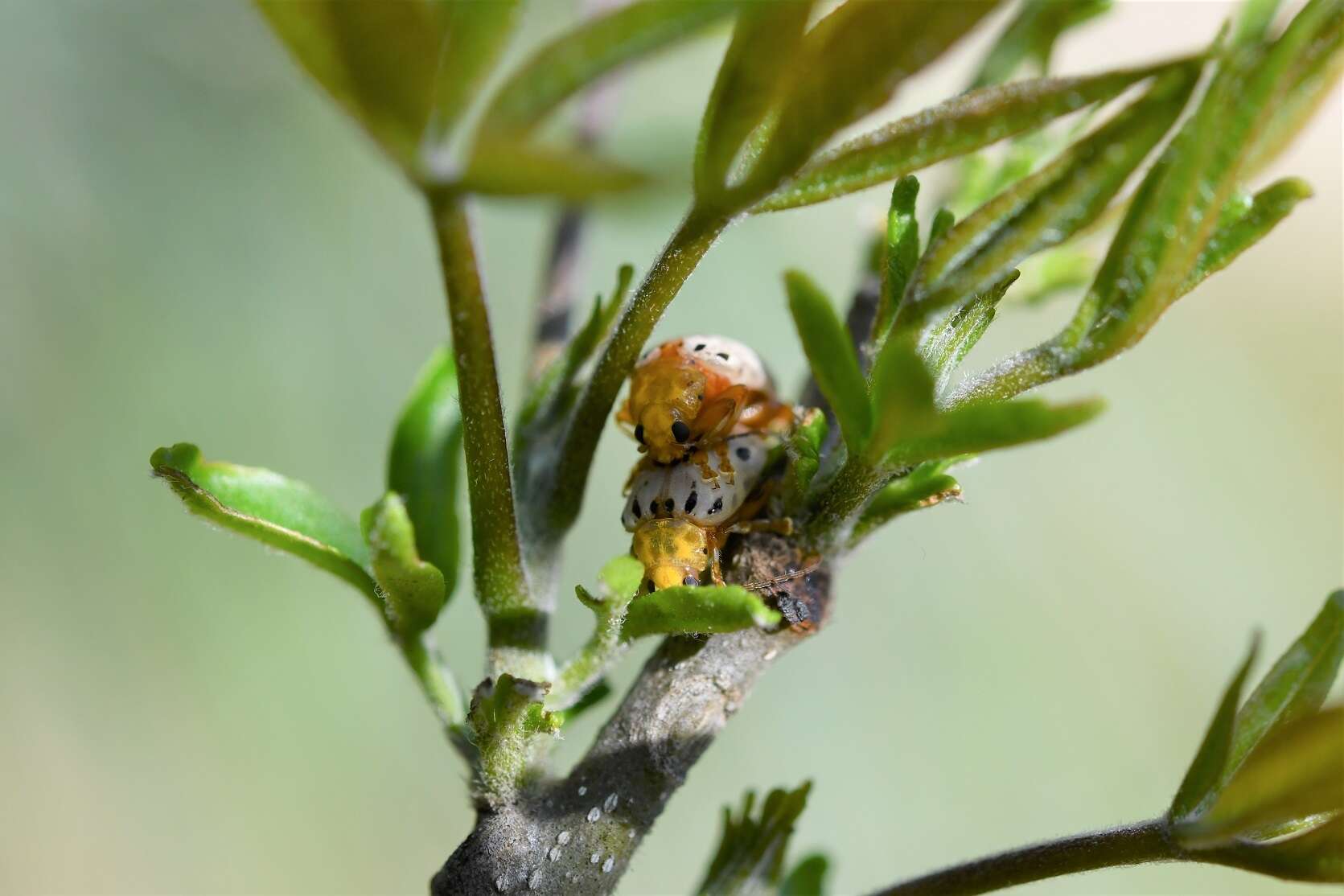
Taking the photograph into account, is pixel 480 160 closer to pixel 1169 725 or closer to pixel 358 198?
pixel 1169 725

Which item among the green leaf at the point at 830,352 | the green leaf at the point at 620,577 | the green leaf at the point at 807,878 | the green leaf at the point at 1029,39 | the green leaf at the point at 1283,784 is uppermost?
the green leaf at the point at 1029,39

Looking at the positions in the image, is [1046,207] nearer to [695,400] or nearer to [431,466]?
[695,400]

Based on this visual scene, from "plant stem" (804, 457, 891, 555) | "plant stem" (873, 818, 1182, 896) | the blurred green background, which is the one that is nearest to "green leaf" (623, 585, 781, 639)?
"plant stem" (804, 457, 891, 555)

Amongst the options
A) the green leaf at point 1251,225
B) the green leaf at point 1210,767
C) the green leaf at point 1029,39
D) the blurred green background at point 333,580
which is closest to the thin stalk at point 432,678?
the green leaf at point 1210,767

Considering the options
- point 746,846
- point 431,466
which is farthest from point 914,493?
point 431,466

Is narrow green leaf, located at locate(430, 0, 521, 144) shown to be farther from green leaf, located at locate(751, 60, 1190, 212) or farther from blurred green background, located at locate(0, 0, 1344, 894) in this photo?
blurred green background, located at locate(0, 0, 1344, 894)

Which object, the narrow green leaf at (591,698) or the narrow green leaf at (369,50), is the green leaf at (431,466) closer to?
the narrow green leaf at (591,698)
